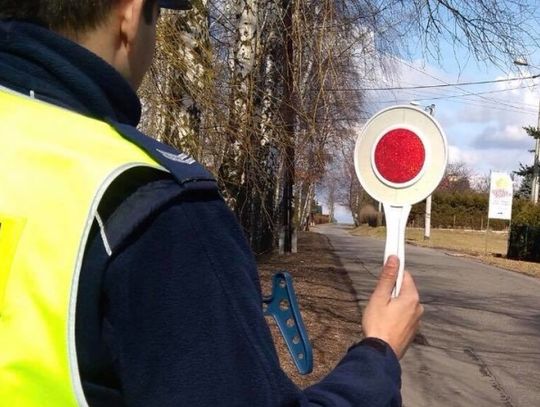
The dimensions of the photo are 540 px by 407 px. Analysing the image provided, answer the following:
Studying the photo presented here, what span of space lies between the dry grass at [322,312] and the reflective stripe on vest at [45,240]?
135 inches

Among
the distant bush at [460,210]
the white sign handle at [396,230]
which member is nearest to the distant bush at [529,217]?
the white sign handle at [396,230]

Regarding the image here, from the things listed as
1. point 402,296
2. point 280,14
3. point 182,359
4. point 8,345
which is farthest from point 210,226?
point 280,14

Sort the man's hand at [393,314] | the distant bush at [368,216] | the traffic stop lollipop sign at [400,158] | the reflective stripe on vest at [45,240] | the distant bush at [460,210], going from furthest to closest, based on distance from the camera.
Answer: the distant bush at [368,216]
the distant bush at [460,210]
the traffic stop lollipop sign at [400,158]
the man's hand at [393,314]
the reflective stripe on vest at [45,240]

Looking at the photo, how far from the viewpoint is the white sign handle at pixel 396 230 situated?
1.94 meters

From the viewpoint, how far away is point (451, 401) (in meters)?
7.15

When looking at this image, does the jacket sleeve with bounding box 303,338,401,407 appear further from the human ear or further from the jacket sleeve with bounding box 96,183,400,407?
the human ear

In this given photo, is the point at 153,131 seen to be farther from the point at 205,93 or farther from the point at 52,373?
the point at 52,373

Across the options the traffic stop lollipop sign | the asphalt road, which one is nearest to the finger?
the traffic stop lollipop sign

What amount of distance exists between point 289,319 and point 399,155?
86 cm

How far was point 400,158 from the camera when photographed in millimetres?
2254

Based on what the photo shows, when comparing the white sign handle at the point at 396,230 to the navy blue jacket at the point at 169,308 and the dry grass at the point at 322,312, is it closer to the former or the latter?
the navy blue jacket at the point at 169,308

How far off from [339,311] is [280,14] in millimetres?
4622

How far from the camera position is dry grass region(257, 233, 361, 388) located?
7.79 m

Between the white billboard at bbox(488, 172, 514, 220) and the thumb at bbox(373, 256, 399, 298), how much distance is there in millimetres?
31558
